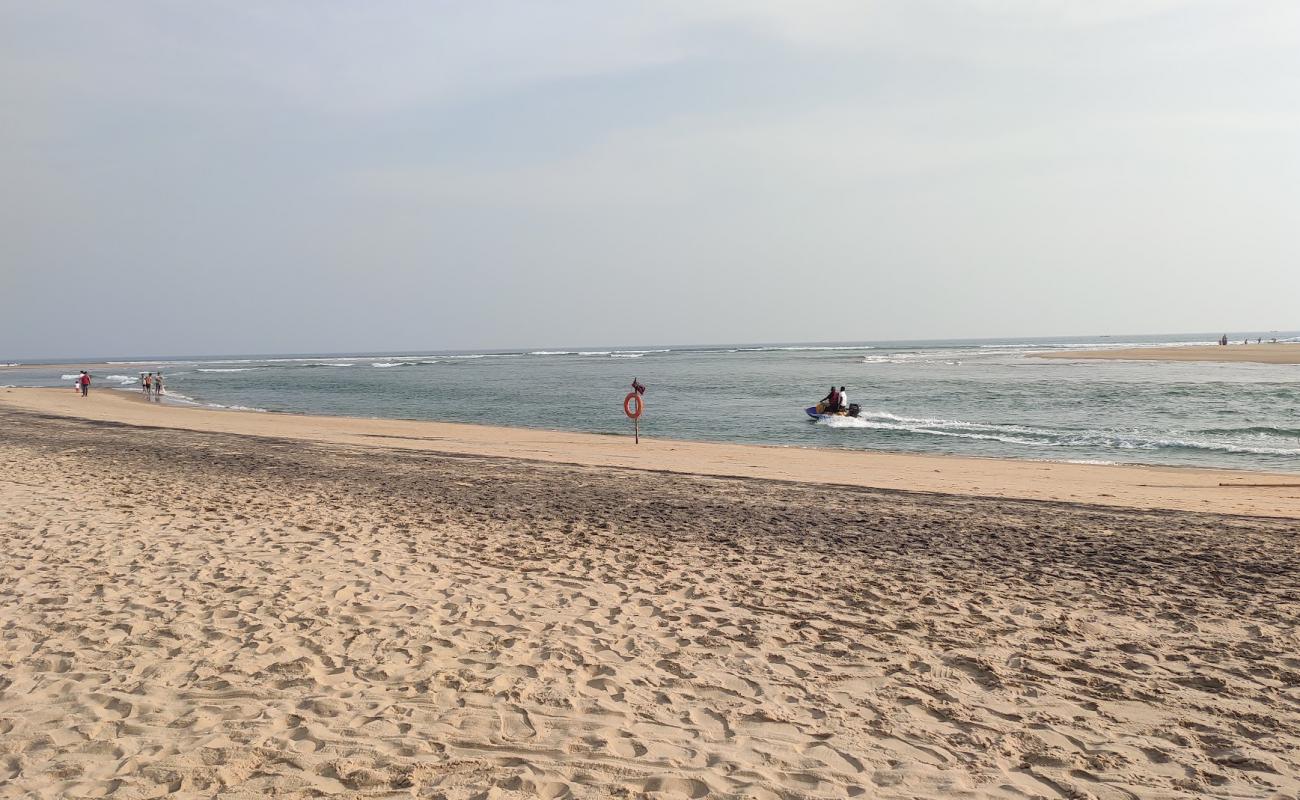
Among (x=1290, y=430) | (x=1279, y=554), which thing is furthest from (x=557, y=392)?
(x=1279, y=554)

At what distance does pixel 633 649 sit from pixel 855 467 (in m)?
13.2

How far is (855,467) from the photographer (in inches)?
711

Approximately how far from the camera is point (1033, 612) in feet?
22.0

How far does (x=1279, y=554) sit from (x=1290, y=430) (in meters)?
20.4

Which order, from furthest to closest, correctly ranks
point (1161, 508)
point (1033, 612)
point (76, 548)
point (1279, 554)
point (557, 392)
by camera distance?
point (557, 392) < point (1161, 508) < point (1279, 554) < point (76, 548) < point (1033, 612)

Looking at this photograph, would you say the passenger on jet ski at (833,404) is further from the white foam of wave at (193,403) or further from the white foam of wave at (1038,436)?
the white foam of wave at (193,403)

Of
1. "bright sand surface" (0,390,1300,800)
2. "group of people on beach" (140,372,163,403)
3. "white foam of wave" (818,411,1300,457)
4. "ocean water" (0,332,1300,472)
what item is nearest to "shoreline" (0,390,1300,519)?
"bright sand surface" (0,390,1300,800)

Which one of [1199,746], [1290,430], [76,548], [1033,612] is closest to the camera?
[1199,746]

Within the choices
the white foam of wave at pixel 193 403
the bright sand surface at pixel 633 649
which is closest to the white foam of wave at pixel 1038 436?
the bright sand surface at pixel 633 649

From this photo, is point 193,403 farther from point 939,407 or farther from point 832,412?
point 939,407

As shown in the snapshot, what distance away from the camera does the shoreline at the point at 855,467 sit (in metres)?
13.7

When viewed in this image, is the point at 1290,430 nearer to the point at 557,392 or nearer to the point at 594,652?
the point at 594,652

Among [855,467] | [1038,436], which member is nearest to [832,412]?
[1038,436]

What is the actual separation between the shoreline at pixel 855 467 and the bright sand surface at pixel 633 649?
2.36m
